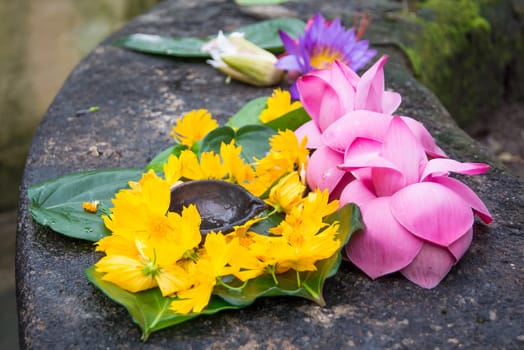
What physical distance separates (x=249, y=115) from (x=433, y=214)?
1.81 ft

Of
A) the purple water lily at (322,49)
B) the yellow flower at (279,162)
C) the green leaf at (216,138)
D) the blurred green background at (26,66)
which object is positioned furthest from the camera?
the blurred green background at (26,66)

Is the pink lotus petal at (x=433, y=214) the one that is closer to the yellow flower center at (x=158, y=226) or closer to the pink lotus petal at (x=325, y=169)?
the pink lotus petal at (x=325, y=169)

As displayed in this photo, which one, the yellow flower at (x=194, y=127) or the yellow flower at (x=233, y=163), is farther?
the yellow flower at (x=194, y=127)

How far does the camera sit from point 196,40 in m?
1.83

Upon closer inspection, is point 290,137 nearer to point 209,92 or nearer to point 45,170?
point 45,170

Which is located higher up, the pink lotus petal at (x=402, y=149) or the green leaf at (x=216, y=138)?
the pink lotus petal at (x=402, y=149)

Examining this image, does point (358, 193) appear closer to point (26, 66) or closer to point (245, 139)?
point (245, 139)

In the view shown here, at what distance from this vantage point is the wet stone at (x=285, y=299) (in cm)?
82

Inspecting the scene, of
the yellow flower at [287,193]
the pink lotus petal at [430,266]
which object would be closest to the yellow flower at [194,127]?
the yellow flower at [287,193]

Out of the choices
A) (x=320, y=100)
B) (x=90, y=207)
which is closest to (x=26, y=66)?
(x=90, y=207)

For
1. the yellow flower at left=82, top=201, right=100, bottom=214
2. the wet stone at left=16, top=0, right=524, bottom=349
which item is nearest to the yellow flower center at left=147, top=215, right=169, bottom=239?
the wet stone at left=16, top=0, right=524, bottom=349

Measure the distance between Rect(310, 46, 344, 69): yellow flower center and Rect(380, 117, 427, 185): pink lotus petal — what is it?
1.78ft

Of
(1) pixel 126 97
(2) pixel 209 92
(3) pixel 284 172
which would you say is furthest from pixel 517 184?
(1) pixel 126 97

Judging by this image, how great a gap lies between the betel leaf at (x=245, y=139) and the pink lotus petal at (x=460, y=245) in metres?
0.39
